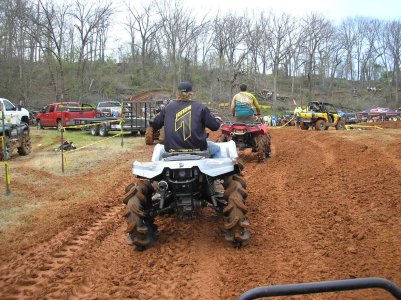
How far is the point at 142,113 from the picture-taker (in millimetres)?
23844

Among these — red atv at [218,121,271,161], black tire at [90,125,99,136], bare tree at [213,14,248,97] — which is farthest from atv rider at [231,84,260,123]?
bare tree at [213,14,248,97]

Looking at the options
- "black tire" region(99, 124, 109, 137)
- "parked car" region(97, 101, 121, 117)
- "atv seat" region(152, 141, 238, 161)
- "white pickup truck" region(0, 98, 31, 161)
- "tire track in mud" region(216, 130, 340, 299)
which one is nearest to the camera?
"tire track in mud" region(216, 130, 340, 299)

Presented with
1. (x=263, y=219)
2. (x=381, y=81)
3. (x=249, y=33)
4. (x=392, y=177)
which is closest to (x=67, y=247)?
(x=263, y=219)

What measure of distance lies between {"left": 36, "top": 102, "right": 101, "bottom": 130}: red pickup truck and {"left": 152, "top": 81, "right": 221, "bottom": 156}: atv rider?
67.8ft

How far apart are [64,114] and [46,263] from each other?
22.3 metres

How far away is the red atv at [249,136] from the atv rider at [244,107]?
25cm

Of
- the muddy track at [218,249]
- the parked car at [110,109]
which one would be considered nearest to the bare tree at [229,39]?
the parked car at [110,109]

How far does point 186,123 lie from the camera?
5.68 meters

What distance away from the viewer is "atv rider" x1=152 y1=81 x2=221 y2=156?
5.68 meters

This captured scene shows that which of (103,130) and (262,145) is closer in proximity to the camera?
(262,145)

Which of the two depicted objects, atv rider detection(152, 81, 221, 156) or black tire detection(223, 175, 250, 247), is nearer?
black tire detection(223, 175, 250, 247)

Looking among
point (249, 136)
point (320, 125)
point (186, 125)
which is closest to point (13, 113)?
point (249, 136)

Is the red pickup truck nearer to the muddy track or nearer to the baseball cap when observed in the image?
the muddy track

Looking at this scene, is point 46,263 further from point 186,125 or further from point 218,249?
point 186,125
